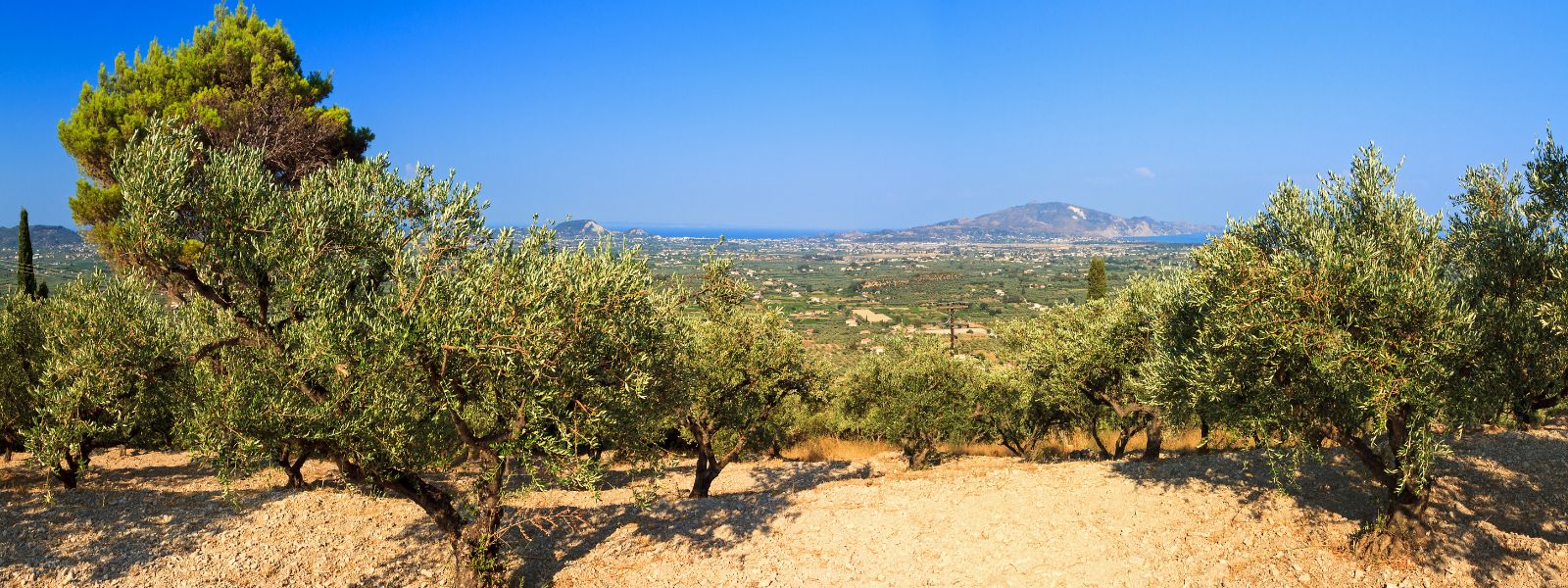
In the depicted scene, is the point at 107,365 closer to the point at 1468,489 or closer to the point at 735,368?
the point at 735,368

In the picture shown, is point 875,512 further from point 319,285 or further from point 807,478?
point 319,285

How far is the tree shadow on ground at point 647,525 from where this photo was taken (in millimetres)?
17156

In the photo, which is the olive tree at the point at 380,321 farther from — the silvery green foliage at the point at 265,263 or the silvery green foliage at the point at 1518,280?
the silvery green foliage at the point at 1518,280

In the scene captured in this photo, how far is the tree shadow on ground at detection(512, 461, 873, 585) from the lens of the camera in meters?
17.2

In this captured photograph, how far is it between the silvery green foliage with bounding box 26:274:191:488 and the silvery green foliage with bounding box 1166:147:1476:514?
1951cm

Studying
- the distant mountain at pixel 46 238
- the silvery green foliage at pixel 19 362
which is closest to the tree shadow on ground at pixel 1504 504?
the silvery green foliage at pixel 19 362

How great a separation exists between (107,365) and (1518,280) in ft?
84.9

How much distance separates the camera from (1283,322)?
1235 centimetres

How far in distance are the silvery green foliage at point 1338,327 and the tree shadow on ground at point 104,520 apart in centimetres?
1949

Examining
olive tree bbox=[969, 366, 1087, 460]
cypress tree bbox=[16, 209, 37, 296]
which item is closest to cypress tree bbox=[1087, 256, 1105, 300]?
olive tree bbox=[969, 366, 1087, 460]

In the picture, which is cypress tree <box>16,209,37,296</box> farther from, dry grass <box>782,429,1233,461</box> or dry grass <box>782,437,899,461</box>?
dry grass <box>782,429,1233,461</box>

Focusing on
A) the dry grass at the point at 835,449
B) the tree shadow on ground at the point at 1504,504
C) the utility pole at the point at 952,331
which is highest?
the tree shadow on ground at the point at 1504,504

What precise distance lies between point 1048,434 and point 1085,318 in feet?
39.5

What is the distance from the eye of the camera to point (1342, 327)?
12500 mm
